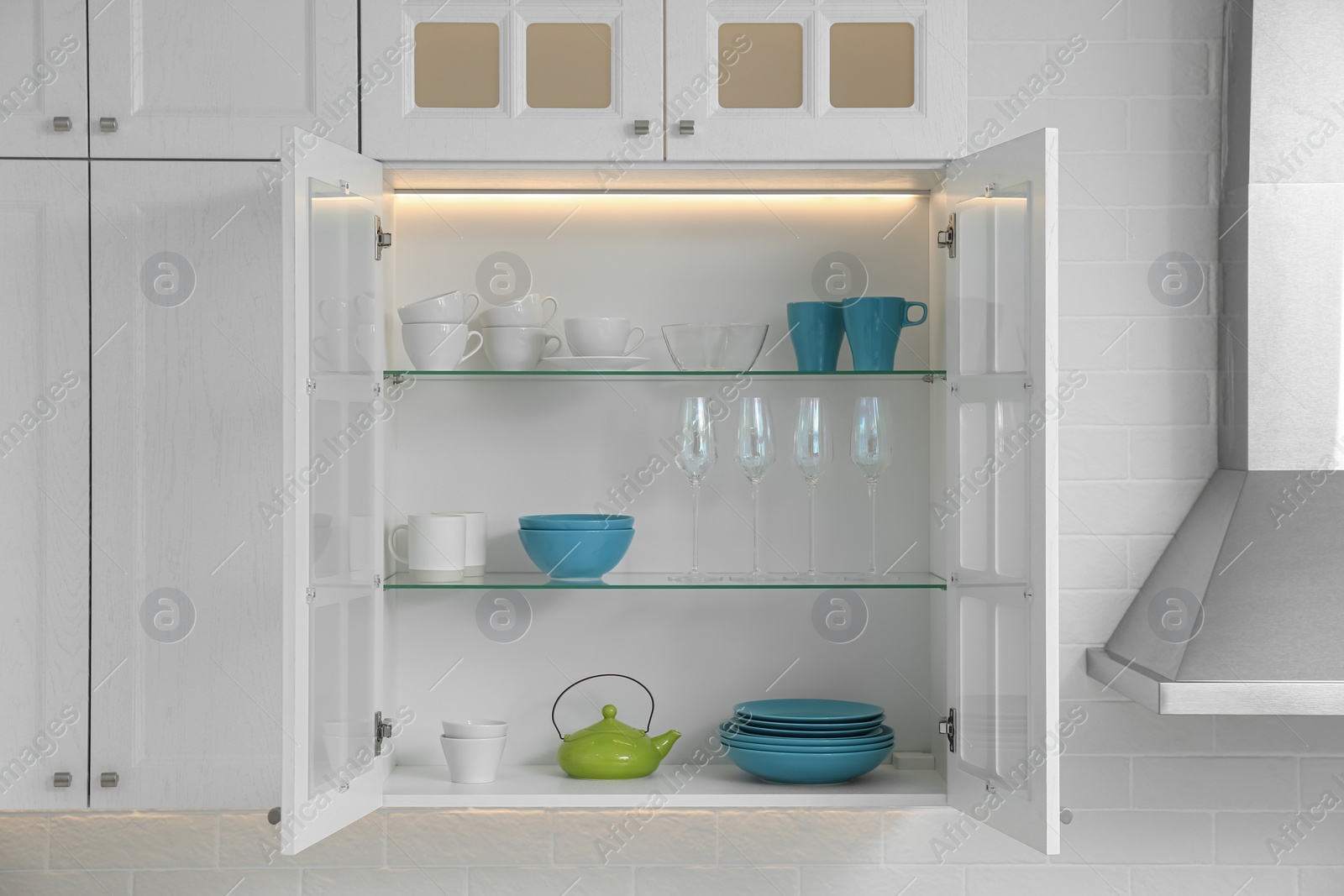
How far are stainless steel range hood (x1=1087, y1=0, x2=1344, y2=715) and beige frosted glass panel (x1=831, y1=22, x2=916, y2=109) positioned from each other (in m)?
0.54

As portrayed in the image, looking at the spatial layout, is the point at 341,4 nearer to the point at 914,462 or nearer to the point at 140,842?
the point at 914,462

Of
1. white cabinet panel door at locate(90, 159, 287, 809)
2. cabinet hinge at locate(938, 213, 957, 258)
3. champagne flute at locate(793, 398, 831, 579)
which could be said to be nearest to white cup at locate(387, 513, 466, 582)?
white cabinet panel door at locate(90, 159, 287, 809)

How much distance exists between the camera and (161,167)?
1523 millimetres

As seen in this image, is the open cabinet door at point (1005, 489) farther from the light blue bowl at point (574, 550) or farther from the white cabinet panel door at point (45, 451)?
the white cabinet panel door at point (45, 451)

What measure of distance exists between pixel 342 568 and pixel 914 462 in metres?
0.94

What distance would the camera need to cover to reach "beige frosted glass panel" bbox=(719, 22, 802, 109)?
1.54 metres

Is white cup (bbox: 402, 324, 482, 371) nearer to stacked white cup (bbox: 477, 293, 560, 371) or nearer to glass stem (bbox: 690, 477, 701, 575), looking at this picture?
stacked white cup (bbox: 477, 293, 560, 371)

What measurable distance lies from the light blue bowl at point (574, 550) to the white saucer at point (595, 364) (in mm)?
247

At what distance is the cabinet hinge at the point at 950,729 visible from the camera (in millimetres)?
1578

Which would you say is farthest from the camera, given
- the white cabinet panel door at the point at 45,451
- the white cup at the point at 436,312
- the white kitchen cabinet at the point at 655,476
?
the white kitchen cabinet at the point at 655,476

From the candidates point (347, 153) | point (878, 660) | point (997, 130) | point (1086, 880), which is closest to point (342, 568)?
point (347, 153)

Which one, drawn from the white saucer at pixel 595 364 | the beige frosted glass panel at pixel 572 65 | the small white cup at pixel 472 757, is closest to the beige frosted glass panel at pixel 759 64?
the beige frosted glass panel at pixel 572 65

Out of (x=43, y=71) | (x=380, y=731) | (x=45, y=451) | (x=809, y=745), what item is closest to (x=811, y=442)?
(x=809, y=745)

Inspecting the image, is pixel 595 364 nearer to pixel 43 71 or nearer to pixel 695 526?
pixel 695 526
